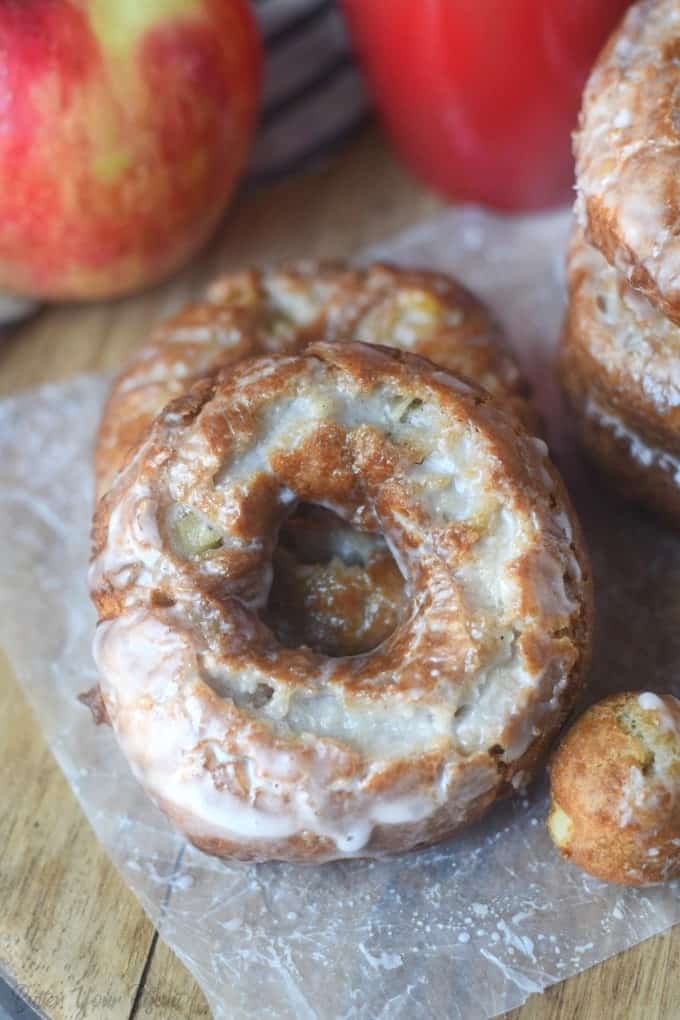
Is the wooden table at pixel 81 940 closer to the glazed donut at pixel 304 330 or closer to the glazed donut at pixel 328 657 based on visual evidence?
the glazed donut at pixel 328 657

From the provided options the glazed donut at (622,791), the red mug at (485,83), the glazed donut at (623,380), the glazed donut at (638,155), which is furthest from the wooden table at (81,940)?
the red mug at (485,83)

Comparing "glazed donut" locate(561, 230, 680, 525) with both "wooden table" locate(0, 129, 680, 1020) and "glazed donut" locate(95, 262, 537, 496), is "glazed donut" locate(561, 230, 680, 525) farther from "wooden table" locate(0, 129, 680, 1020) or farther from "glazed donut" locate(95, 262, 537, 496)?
"wooden table" locate(0, 129, 680, 1020)

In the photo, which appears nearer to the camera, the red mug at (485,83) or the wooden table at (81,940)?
the wooden table at (81,940)

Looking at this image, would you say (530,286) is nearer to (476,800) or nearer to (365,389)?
(365,389)


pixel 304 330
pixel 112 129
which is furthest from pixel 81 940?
pixel 112 129

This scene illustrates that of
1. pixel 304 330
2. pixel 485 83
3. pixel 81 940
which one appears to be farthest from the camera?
pixel 485 83

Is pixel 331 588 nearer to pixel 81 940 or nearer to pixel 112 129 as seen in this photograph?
pixel 81 940

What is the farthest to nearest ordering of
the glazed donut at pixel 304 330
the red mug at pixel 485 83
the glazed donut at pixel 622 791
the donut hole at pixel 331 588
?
the red mug at pixel 485 83
the glazed donut at pixel 304 330
the donut hole at pixel 331 588
the glazed donut at pixel 622 791
